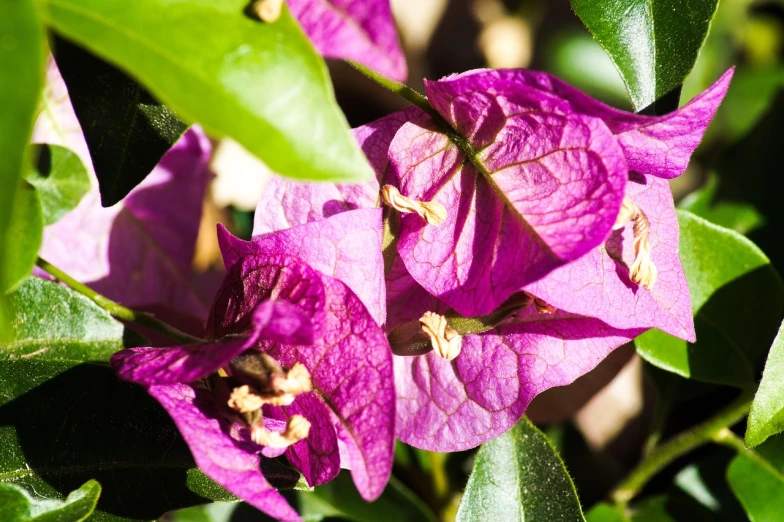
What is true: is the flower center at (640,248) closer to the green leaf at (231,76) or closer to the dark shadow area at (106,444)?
the green leaf at (231,76)

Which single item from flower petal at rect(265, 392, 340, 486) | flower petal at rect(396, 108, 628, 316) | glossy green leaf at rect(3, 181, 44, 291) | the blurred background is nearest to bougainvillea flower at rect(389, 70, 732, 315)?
flower petal at rect(396, 108, 628, 316)

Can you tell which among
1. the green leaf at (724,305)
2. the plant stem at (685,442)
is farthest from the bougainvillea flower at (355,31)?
the plant stem at (685,442)

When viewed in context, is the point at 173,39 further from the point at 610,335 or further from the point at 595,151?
the point at 610,335

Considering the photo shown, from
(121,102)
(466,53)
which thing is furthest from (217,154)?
(121,102)

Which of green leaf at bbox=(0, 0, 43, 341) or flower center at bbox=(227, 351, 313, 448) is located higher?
green leaf at bbox=(0, 0, 43, 341)

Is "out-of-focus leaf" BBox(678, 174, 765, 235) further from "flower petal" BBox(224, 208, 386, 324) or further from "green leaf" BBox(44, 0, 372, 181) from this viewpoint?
"green leaf" BBox(44, 0, 372, 181)
